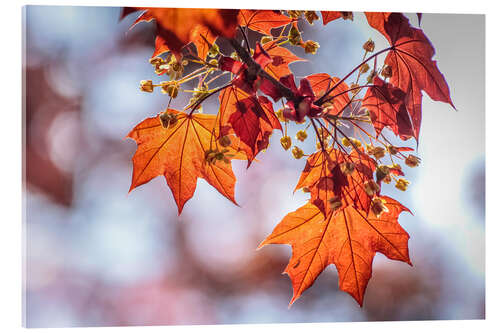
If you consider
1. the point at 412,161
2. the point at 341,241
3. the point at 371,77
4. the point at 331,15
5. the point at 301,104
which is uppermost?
the point at 331,15

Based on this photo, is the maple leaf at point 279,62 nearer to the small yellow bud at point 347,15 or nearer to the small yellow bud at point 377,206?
the small yellow bud at point 347,15

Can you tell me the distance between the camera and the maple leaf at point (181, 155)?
1194 millimetres

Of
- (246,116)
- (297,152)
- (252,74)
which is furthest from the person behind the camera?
(297,152)

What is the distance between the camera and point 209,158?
117cm

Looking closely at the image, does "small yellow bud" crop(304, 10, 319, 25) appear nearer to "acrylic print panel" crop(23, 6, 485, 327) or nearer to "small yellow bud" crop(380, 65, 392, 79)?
"acrylic print panel" crop(23, 6, 485, 327)

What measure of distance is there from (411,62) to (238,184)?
1.92ft

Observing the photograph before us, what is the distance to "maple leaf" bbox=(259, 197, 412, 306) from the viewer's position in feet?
4.25

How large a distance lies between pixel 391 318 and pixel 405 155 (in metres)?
0.51

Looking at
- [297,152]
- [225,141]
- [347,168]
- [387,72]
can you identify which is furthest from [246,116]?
[387,72]

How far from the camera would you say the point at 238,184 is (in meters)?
1.33

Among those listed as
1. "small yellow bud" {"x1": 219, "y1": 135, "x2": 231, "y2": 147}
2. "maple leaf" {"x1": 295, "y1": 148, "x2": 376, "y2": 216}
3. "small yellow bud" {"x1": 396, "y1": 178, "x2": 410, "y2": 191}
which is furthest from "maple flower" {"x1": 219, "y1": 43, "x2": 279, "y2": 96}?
"small yellow bud" {"x1": 396, "y1": 178, "x2": 410, "y2": 191}

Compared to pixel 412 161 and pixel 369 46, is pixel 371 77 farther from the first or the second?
pixel 412 161

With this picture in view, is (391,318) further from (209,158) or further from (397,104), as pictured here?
(209,158)

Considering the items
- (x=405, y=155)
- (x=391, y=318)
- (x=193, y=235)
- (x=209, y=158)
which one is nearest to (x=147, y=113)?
(x=209, y=158)
